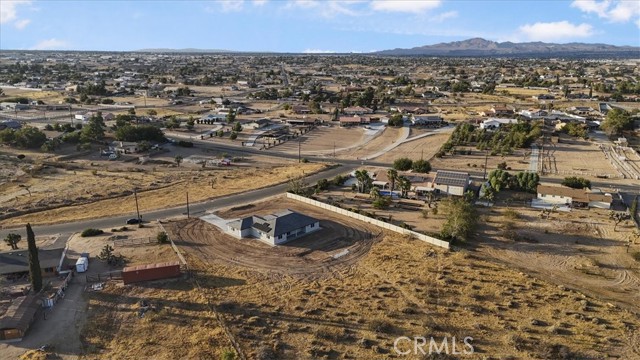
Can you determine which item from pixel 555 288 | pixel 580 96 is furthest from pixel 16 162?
pixel 580 96

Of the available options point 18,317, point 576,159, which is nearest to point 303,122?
point 576,159

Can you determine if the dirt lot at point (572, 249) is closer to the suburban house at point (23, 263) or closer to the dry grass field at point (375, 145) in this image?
the dry grass field at point (375, 145)

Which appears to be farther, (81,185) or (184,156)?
(184,156)

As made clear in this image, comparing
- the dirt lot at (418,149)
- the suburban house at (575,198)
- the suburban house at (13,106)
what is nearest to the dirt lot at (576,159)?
the suburban house at (575,198)

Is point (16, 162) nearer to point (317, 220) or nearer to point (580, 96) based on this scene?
point (317, 220)

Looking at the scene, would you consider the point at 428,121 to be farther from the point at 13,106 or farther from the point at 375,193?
the point at 13,106

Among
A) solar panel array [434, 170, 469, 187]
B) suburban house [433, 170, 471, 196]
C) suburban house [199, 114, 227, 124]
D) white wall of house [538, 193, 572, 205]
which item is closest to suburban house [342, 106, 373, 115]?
suburban house [199, 114, 227, 124]

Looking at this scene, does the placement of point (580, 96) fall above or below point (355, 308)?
above
